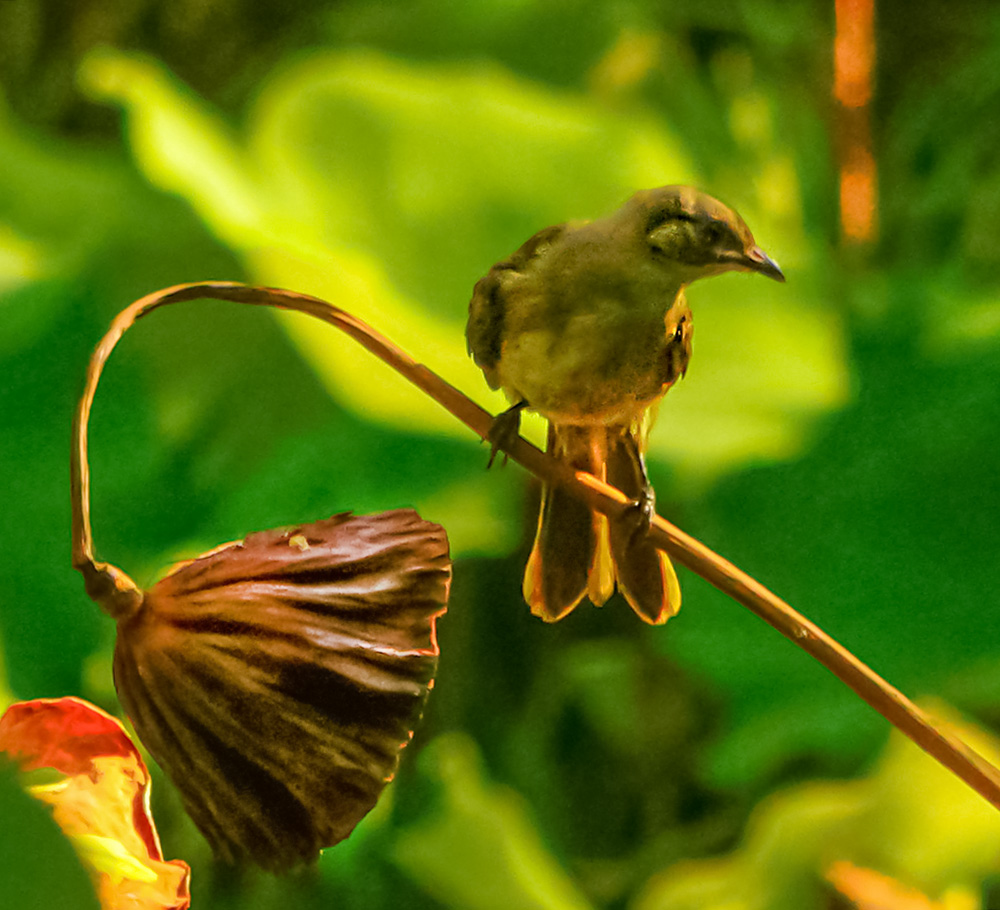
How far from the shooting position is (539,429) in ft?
2.00

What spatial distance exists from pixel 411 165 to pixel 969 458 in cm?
38

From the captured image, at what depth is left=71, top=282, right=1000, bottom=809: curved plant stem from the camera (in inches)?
8.4

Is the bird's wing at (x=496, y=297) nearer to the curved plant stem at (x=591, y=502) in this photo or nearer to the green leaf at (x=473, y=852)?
the curved plant stem at (x=591, y=502)

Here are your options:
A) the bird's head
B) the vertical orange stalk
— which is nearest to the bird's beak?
the bird's head

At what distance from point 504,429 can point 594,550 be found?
1.8 inches

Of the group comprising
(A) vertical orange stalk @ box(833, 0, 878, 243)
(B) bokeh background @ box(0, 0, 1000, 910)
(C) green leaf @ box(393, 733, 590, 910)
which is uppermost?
(A) vertical orange stalk @ box(833, 0, 878, 243)

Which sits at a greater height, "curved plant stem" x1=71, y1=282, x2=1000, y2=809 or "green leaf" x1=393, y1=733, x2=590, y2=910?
"curved plant stem" x1=71, y1=282, x2=1000, y2=809

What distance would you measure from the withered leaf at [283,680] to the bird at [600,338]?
2.1 inches

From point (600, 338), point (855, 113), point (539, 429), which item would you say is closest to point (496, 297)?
point (600, 338)

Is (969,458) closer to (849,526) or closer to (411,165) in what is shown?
(849,526)

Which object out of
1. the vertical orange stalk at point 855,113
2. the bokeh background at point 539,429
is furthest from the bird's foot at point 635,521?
the vertical orange stalk at point 855,113

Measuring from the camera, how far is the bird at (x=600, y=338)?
250mm

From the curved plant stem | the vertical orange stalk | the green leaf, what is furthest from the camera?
the vertical orange stalk

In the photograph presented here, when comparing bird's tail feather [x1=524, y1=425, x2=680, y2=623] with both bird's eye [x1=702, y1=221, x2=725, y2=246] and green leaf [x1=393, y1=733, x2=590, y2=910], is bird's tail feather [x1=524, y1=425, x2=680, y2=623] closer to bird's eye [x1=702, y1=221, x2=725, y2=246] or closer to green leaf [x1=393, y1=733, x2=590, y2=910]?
bird's eye [x1=702, y1=221, x2=725, y2=246]
